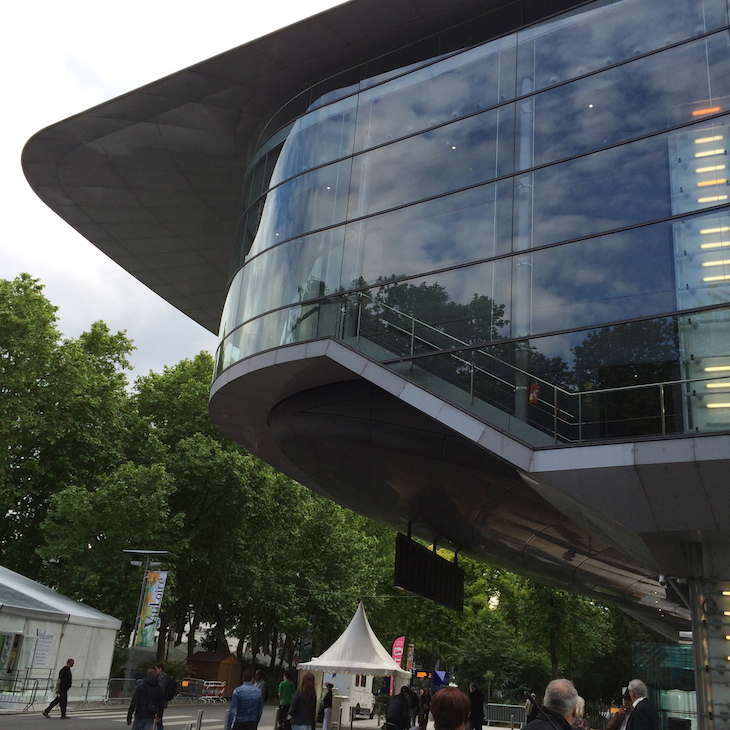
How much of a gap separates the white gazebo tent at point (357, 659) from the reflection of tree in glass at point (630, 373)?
12139 mm

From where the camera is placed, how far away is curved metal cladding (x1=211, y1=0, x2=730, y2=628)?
12039 millimetres

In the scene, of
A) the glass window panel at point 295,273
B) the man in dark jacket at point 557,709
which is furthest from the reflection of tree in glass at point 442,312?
the man in dark jacket at point 557,709

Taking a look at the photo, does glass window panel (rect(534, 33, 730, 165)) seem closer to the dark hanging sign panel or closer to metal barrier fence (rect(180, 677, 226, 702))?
the dark hanging sign panel

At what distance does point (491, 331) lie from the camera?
1345cm

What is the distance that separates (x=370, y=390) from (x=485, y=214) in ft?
14.2

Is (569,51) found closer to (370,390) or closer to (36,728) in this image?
(370,390)

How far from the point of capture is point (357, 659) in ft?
70.3

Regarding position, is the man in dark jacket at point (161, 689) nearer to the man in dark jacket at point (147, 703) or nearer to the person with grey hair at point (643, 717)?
the man in dark jacket at point (147, 703)

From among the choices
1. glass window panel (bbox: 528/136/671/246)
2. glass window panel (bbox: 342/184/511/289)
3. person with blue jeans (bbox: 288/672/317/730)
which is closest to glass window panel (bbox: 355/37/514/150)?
glass window panel (bbox: 342/184/511/289)

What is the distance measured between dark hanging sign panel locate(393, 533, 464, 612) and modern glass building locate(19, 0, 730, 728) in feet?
3.81

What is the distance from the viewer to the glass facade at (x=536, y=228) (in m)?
11.9

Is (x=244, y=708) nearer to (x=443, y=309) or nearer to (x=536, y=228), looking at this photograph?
(x=443, y=309)

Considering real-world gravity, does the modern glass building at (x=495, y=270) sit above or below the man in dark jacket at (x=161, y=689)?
above

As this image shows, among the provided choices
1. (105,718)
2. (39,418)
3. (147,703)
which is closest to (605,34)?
(147,703)
